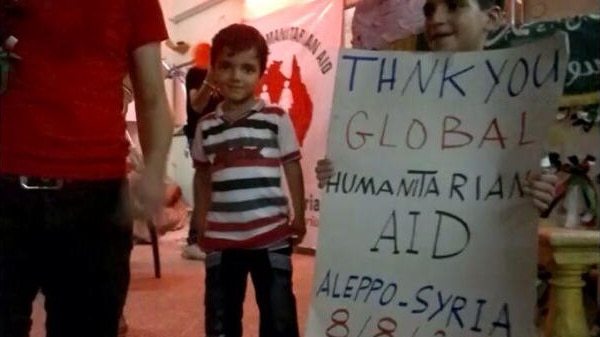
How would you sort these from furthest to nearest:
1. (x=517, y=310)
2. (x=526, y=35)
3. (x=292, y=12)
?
(x=292, y=12) < (x=526, y=35) < (x=517, y=310)

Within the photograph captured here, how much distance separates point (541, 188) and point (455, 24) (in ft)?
1.20

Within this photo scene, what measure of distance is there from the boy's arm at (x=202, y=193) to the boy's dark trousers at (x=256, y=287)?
10 cm

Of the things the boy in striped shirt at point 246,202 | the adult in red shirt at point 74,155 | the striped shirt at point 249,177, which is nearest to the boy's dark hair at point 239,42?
the boy in striped shirt at point 246,202

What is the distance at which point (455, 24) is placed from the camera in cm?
137

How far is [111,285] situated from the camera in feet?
3.01

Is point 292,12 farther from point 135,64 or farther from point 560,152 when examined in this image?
point 135,64

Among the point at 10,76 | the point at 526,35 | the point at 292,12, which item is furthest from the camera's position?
the point at 292,12

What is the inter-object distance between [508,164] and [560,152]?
403mm

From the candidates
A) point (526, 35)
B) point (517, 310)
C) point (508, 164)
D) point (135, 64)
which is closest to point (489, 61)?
point (508, 164)

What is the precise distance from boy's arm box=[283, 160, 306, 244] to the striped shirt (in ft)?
0.06

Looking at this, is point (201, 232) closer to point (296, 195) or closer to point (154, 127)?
point (296, 195)

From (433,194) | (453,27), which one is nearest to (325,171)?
(433,194)

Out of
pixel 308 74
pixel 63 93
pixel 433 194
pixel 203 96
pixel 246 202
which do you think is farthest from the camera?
pixel 308 74

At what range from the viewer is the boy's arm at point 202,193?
1.63m
